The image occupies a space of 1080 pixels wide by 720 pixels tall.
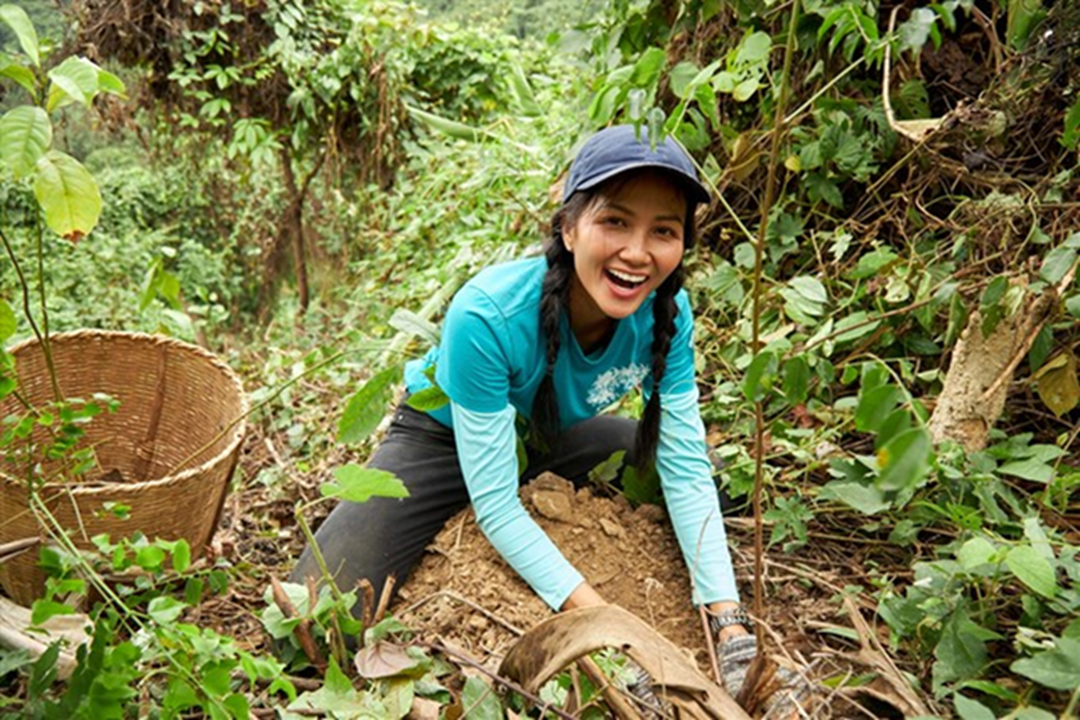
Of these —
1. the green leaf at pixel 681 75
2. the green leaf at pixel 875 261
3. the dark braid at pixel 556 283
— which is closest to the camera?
the dark braid at pixel 556 283

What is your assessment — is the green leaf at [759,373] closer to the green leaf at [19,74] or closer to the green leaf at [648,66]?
the green leaf at [648,66]

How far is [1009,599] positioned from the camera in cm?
127

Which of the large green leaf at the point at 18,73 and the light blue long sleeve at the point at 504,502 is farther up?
the large green leaf at the point at 18,73

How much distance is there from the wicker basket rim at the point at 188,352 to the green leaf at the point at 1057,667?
4.13ft

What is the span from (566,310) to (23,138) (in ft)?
3.23

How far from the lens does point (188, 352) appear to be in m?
1.99

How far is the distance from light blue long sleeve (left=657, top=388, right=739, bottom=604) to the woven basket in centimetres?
85

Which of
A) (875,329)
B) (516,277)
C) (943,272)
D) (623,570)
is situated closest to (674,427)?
(623,570)

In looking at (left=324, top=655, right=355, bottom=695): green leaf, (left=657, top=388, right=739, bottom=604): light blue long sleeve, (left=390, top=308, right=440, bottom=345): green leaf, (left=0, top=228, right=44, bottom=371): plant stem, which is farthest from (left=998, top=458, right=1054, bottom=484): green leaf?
(left=0, top=228, right=44, bottom=371): plant stem

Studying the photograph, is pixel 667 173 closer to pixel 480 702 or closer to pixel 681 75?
pixel 681 75

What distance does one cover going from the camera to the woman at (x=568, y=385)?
4.85 feet

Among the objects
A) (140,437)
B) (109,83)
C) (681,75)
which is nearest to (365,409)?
(109,83)

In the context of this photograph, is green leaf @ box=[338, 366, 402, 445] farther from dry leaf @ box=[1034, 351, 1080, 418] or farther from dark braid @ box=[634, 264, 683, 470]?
dry leaf @ box=[1034, 351, 1080, 418]

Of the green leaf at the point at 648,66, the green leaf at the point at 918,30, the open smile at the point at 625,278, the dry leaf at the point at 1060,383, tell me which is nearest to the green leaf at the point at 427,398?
the open smile at the point at 625,278
